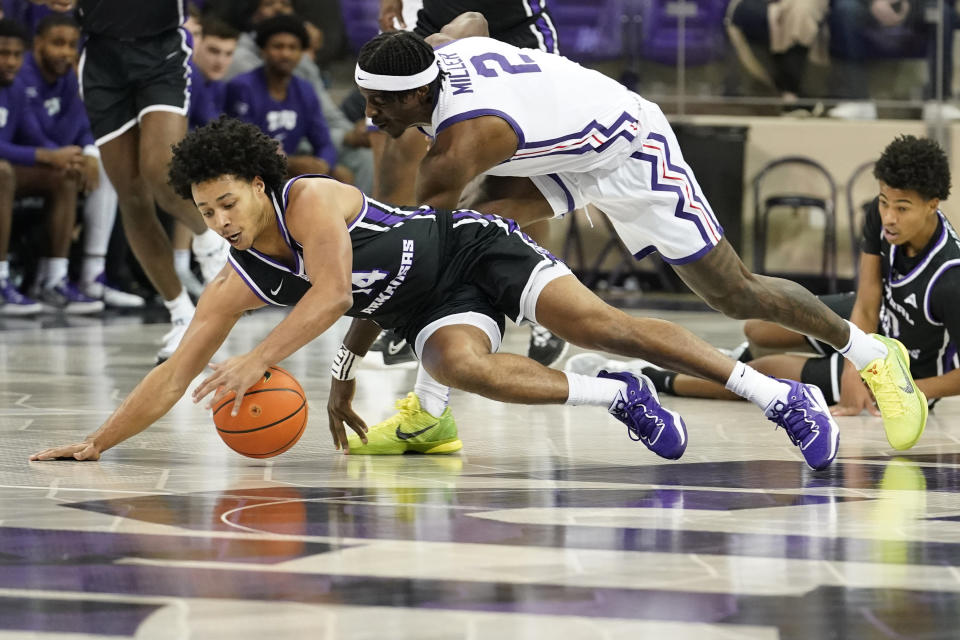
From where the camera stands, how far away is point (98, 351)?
22.9 ft

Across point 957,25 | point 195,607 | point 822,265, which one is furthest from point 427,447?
point 957,25

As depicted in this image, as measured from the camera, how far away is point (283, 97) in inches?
376

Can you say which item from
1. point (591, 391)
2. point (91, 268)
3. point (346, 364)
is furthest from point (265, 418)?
point (91, 268)

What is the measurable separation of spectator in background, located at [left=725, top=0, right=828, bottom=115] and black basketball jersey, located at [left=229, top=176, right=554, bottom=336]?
21.0 feet

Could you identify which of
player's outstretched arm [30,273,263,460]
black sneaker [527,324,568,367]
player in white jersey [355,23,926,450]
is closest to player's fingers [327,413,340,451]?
player's outstretched arm [30,273,263,460]

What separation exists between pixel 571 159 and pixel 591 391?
0.94m

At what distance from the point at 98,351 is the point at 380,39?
3.06 meters

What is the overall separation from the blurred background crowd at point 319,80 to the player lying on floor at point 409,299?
483 cm

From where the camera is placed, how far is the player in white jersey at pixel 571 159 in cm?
441

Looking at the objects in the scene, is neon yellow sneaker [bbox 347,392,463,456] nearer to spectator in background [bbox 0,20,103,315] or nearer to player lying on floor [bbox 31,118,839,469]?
player lying on floor [bbox 31,118,839,469]

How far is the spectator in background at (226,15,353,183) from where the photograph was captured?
30.7 ft

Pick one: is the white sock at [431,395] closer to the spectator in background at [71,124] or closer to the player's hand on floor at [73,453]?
the player's hand on floor at [73,453]

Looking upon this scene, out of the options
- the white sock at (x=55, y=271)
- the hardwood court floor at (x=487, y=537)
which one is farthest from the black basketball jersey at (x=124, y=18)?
the white sock at (x=55, y=271)

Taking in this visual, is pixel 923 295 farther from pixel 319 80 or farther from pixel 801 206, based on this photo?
pixel 319 80
